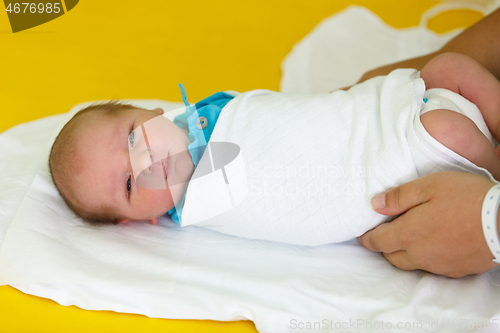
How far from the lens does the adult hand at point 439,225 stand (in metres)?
0.73

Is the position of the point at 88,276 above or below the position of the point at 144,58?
below

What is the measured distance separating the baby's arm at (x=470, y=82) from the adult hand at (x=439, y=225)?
249 millimetres

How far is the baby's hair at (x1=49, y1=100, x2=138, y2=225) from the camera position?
3.18 feet

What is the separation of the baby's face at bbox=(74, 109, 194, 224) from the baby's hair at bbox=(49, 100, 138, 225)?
20mm

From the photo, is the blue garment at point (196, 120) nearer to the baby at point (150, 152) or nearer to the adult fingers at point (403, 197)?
the baby at point (150, 152)

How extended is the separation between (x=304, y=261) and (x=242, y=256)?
146mm

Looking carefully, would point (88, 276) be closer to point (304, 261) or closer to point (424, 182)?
point (304, 261)

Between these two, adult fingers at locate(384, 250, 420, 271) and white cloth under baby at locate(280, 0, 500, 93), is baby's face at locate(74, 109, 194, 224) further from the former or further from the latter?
white cloth under baby at locate(280, 0, 500, 93)

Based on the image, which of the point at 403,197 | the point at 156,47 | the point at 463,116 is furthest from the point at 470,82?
the point at 156,47

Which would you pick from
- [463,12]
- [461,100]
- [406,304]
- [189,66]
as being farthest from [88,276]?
[463,12]

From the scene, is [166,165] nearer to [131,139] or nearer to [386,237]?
[131,139]

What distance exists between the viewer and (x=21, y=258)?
2.94ft

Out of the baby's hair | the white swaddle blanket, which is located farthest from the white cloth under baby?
the baby's hair

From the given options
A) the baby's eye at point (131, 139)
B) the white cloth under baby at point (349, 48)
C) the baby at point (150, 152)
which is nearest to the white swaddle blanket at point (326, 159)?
the baby at point (150, 152)
